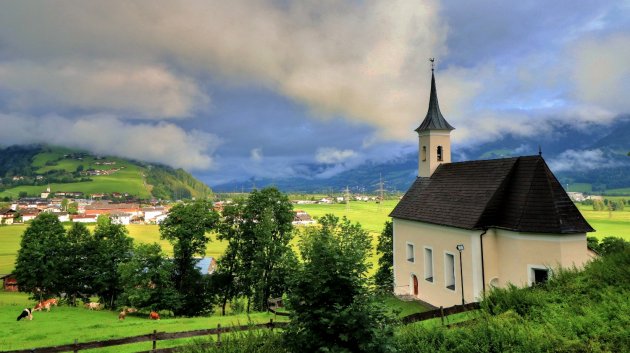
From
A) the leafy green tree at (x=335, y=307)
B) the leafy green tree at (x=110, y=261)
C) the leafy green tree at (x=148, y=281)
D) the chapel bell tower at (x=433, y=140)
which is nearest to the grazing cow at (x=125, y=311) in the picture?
the leafy green tree at (x=148, y=281)

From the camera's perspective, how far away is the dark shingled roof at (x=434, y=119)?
3525 cm

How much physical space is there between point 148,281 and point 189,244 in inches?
211

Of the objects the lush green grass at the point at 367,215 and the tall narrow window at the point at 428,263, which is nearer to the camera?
the tall narrow window at the point at 428,263

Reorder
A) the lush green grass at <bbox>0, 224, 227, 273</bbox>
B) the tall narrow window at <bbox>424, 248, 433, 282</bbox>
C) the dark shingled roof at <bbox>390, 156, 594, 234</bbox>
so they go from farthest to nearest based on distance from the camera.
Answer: the lush green grass at <bbox>0, 224, 227, 273</bbox> → the tall narrow window at <bbox>424, 248, 433, 282</bbox> → the dark shingled roof at <bbox>390, 156, 594, 234</bbox>

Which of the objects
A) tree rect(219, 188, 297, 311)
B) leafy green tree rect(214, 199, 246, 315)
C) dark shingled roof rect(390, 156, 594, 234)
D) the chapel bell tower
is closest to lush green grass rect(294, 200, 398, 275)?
tree rect(219, 188, 297, 311)

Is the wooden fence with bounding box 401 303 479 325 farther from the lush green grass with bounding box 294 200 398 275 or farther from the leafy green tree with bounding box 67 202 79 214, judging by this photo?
the leafy green tree with bounding box 67 202 79 214

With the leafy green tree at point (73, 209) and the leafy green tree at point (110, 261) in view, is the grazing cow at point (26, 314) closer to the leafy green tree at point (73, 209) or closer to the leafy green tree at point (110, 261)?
the leafy green tree at point (110, 261)

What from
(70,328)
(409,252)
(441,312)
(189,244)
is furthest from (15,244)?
(441,312)

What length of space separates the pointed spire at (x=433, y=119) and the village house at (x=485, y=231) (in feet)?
14.1

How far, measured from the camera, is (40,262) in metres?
36.8

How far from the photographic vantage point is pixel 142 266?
33156mm

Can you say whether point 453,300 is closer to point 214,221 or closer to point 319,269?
point 319,269

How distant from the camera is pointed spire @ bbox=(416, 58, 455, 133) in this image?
116 feet

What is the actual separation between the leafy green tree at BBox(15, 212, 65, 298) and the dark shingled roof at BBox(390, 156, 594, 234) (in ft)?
114
